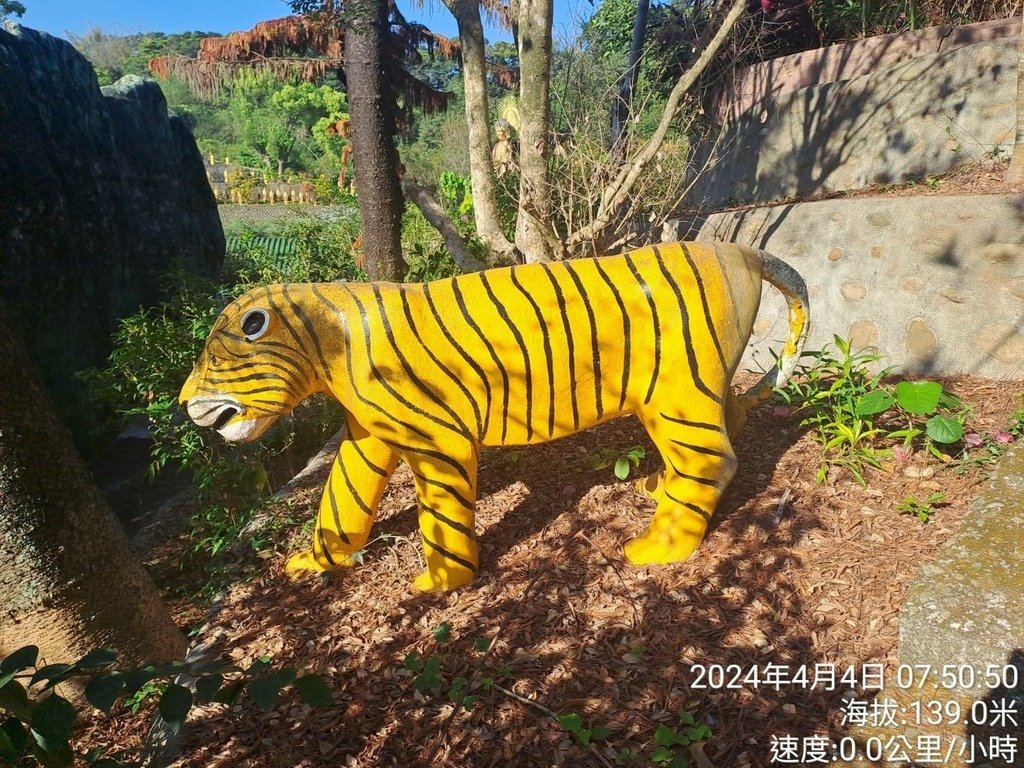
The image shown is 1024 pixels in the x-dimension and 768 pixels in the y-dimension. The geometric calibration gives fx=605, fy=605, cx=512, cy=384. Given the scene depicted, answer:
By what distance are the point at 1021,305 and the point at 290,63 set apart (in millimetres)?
10152

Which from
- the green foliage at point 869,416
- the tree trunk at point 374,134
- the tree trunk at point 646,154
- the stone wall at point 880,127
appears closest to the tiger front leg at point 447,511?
the green foliage at point 869,416

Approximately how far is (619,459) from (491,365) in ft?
4.56

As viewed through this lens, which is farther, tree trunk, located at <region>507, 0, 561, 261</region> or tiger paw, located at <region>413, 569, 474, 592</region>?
tree trunk, located at <region>507, 0, 561, 261</region>

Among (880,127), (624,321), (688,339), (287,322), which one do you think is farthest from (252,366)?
(880,127)

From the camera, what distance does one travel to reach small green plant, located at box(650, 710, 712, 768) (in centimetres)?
222

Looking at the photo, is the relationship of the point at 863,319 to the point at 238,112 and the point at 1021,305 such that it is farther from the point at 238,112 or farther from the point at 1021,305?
the point at 238,112

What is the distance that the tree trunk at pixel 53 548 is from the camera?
7.54 ft

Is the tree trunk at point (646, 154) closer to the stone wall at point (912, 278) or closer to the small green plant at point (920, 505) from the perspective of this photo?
the stone wall at point (912, 278)

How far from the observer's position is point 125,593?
2.73 metres

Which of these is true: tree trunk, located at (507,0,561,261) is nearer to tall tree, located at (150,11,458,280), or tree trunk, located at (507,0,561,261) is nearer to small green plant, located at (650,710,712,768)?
tall tree, located at (150,11,458,280)

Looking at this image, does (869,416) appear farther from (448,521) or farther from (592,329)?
(448,521)

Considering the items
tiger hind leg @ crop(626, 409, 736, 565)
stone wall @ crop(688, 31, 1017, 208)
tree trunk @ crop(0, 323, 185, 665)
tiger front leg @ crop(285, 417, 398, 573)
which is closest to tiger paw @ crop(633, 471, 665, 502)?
tiger hind leg @ crop(626, 409, 736, 565)

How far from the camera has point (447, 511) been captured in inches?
117

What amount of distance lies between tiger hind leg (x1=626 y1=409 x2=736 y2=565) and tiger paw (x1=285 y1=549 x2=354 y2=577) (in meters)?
1.61
